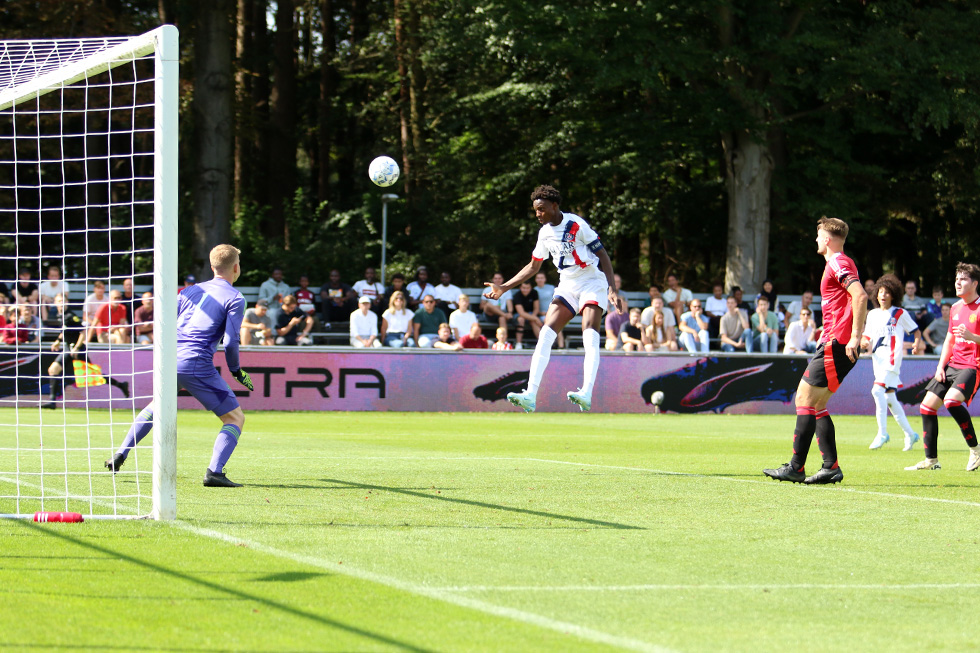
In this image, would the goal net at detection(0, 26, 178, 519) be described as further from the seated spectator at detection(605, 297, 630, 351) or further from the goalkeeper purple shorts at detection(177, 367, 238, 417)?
the seated spectator at detection(605, 297, 630, 351)

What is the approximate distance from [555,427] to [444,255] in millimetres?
16675

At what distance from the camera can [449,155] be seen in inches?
1447

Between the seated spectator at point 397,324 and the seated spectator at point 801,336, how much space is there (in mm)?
7951

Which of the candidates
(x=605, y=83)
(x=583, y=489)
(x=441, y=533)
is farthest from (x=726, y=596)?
(x=605, y=83)

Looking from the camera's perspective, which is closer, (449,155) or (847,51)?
(847,51)

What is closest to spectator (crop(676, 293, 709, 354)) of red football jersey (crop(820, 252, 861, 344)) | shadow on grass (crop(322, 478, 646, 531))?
red football jersey (crop(820, 252, 861, 344))

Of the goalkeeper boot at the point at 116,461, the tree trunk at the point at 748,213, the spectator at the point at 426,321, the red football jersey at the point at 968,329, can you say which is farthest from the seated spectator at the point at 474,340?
the goalkeeper boot at the point at 116,461

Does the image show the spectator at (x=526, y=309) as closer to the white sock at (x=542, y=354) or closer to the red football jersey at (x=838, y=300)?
the white sock at (x=542, y=354)

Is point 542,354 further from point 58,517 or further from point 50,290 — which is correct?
point 50,290

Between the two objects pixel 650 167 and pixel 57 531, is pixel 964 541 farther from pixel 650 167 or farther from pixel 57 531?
pixel 650 167

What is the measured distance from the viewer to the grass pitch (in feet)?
14.6

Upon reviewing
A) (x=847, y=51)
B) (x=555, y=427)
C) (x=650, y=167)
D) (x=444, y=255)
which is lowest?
(x=555, y=427)

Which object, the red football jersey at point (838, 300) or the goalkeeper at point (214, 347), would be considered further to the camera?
the red football jersey at point (838, 300)

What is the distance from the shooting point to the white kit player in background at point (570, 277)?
10617mm
